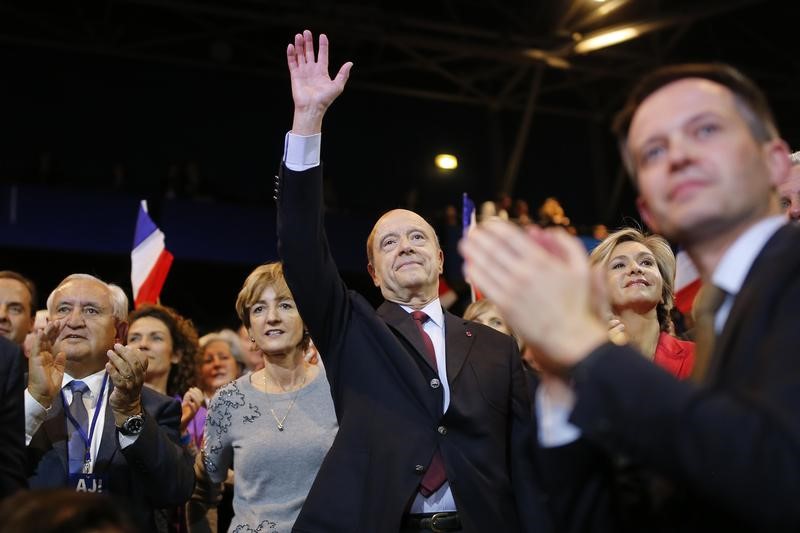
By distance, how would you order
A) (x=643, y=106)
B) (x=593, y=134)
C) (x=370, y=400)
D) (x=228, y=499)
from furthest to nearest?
(x=593, y=134)
(x=228, y=499)
(x=370, y=400)
(x=643, y=106)

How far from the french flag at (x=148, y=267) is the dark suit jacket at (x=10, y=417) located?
2.17 metres

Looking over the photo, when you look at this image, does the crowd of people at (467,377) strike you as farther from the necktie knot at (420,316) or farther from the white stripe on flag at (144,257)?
the white stripe on flag at (144,257)

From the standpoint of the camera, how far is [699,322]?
1260mm

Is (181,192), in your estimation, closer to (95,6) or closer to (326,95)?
(95,6)

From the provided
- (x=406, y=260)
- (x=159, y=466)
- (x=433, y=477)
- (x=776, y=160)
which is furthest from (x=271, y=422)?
(x=776, y=160)

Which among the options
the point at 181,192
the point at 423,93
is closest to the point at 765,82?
the point at 423,93

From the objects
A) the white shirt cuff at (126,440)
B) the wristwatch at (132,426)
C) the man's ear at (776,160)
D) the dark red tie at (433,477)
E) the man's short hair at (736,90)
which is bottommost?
the dark red tie at (433,477)

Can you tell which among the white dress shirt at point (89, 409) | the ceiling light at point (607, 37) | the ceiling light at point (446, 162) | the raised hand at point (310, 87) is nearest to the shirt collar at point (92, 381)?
the white dress shirt at point (89, 409)

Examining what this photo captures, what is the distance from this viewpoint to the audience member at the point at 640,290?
2.75m

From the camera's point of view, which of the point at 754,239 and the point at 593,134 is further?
the point at 593,134

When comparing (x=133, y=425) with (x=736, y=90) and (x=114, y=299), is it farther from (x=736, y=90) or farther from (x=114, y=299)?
(x=736, y=90)

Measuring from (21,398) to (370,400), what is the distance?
2.72 feet

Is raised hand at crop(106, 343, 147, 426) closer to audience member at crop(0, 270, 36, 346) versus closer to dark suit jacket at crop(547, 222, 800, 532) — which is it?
audience member at crop(0, 270, 36, 346)

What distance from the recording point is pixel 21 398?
2.20 metres
